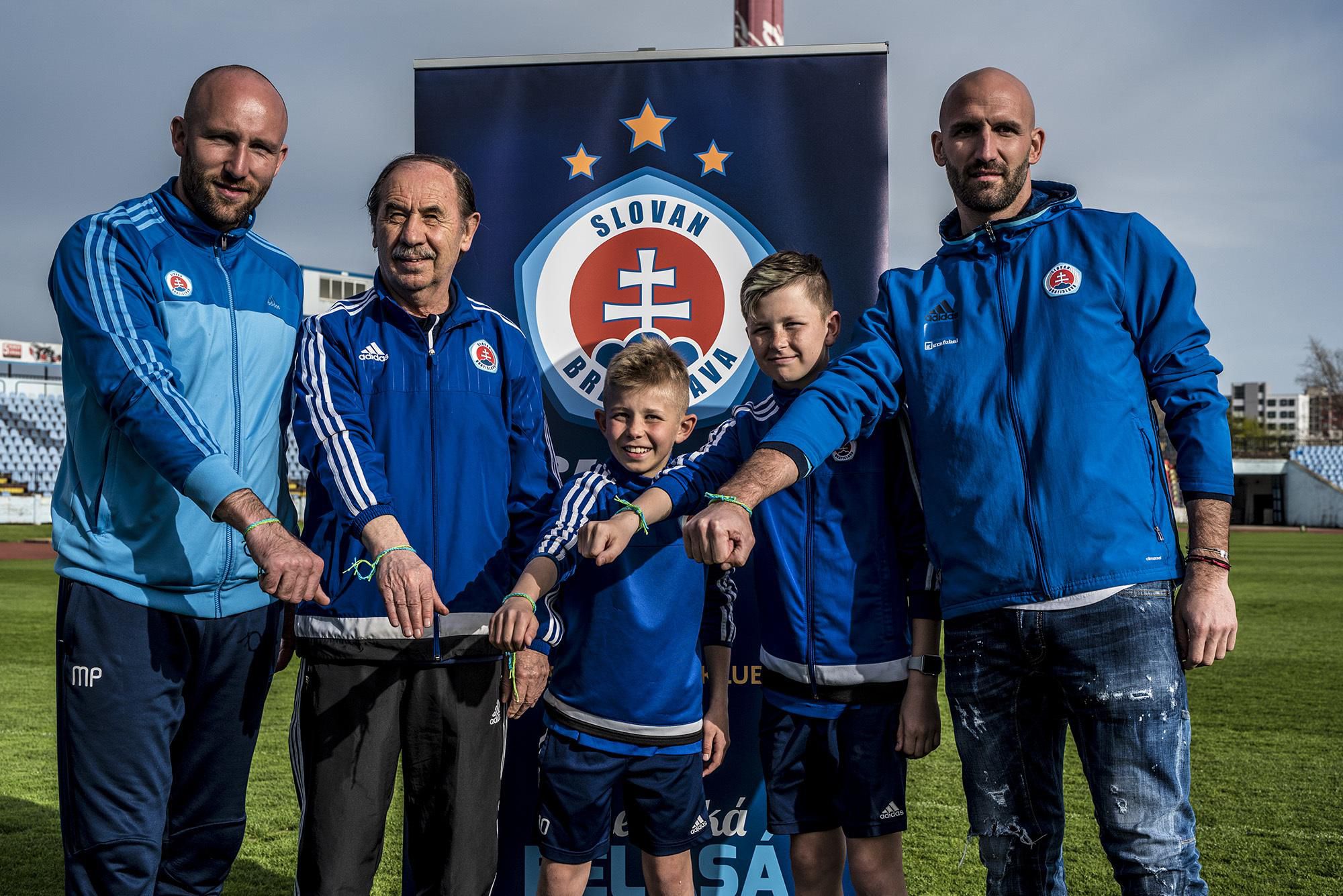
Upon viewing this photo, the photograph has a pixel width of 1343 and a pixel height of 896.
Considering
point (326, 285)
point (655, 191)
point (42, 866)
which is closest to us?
point (655, 191)

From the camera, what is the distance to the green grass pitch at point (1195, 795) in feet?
12.1

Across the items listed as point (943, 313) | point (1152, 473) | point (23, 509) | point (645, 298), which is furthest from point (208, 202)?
point (23, 509)

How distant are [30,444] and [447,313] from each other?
52810 millimetres

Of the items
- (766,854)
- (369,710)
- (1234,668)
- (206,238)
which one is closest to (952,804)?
(766,854)

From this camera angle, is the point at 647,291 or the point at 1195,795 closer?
the point at 647,291

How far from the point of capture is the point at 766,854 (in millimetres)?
3158

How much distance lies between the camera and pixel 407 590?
207 cm

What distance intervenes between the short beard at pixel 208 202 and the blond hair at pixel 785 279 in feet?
4.27

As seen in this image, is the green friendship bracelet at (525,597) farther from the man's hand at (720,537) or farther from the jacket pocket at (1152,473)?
the jacket pocket at (1152,473)

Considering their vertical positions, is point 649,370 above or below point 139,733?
above

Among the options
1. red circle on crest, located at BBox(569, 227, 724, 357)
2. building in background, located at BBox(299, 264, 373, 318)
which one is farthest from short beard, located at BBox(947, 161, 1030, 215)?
building in background, located at BBox(299, 264, 373, 318)

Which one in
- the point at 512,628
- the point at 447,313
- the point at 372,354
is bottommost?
the point at 512,628

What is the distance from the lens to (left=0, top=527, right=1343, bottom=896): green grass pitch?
12.1 ft

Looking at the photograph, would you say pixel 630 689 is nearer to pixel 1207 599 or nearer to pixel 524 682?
pixel 524 682
